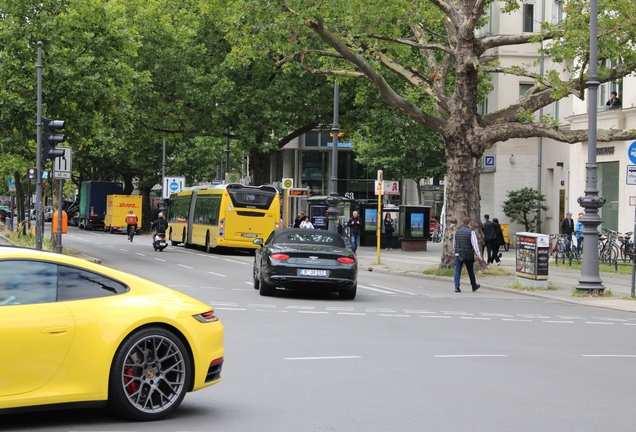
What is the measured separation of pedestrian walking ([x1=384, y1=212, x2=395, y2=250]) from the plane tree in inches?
688

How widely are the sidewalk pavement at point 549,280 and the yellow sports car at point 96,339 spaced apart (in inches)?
537

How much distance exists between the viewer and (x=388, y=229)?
4584cm

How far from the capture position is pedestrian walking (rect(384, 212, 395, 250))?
150 ft

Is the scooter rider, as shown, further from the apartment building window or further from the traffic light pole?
the apartment building window

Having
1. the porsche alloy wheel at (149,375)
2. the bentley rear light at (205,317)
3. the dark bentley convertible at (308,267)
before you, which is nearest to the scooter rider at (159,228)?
the dark bentley convertible at (308,267)

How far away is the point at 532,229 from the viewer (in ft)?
164

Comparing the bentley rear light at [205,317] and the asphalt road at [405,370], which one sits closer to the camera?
the bentley rear light at [205,317]

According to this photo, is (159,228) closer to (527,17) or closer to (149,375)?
(527,17)

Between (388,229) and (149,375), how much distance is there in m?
38.9

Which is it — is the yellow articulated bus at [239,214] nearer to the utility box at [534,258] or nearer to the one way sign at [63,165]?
the one way sign at [63,165]

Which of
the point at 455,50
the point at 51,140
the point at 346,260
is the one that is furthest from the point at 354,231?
the point at 346,260

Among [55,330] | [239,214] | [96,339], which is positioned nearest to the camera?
[55,330]

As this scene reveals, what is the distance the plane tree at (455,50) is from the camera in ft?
79.3

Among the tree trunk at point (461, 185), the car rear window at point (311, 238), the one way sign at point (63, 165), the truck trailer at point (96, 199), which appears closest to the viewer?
the car rear window at point (311, 238)
